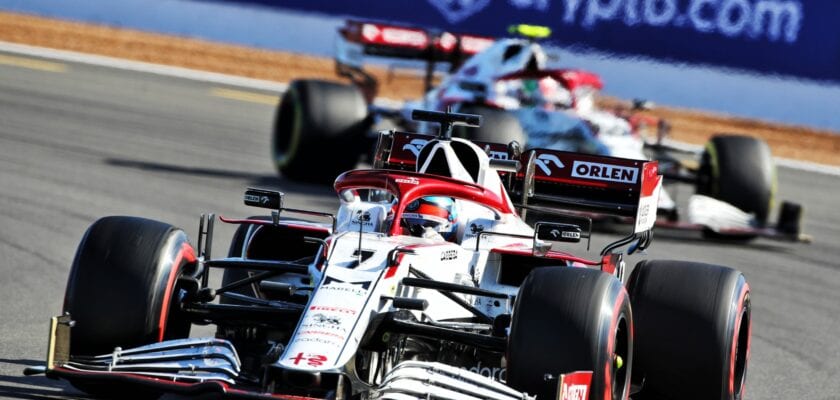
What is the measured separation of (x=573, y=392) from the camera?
20.3ft

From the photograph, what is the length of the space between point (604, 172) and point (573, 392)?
2765mm

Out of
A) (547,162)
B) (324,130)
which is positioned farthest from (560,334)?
(324,130)

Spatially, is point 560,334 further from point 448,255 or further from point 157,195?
point 157,195

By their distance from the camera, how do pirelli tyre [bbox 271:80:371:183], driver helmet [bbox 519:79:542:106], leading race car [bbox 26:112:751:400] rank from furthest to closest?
1. pirelli tyre [bbox 271:80:371:183]
2. driver helmet [bbox 519:79:542:106]
3. leading race car [bbox 26:112:751:400]

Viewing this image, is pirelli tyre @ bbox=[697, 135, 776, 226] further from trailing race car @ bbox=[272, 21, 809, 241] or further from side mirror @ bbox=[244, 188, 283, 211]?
side mirror @ bbox=[244, 188, 283, 211]

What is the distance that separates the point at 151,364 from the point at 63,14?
24671 millimetres

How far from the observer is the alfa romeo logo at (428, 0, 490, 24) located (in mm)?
26297

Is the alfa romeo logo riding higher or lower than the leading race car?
higher

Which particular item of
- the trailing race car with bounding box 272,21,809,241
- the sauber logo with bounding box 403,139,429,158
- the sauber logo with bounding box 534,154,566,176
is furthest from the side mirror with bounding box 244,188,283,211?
the trailing race car with bounding box 272,21,809,241

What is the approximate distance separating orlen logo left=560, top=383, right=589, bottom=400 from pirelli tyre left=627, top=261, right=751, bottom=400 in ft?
3.87

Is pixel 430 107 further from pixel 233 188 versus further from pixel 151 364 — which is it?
pixel 151 364

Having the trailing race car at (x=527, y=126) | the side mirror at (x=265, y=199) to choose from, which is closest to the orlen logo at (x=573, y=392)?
the side mirror at (x=265, y=199)

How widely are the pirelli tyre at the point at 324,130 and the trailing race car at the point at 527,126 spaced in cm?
1

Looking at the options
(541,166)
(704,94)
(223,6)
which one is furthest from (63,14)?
(541,166)
